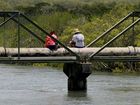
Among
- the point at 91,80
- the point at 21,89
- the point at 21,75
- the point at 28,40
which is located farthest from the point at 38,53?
the point at 28,40

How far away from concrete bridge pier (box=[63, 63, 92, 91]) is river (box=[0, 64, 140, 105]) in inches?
19.7

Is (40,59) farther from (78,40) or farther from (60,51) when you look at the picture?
(78,40)

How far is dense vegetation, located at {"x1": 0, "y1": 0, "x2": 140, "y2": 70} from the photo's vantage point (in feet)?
230

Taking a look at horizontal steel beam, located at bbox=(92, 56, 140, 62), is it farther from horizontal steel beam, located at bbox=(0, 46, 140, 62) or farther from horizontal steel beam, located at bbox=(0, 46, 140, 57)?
horizontal steel beam, located at bbox=(0, 46, 140, 57)

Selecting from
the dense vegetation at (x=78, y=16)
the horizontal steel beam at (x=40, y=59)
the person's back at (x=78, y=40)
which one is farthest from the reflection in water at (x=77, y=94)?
the dense vegetation at (x=78, y=16)

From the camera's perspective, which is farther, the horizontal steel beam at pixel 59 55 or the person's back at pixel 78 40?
the person's back at pixel 78 40

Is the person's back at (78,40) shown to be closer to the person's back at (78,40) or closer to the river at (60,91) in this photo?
the person's back at (78,40)

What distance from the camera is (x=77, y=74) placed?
40906 mm

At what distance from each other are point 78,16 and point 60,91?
199 feet

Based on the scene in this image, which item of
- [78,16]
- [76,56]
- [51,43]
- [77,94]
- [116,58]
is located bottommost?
[77,94]

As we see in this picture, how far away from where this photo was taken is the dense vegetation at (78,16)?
230ft

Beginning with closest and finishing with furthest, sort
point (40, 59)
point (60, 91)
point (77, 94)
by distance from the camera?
point (40, 59) < point (77, 94) < point (60, 91)

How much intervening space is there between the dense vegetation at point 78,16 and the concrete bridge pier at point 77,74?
3926 millimetres

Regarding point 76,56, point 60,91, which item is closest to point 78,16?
point 60,91
